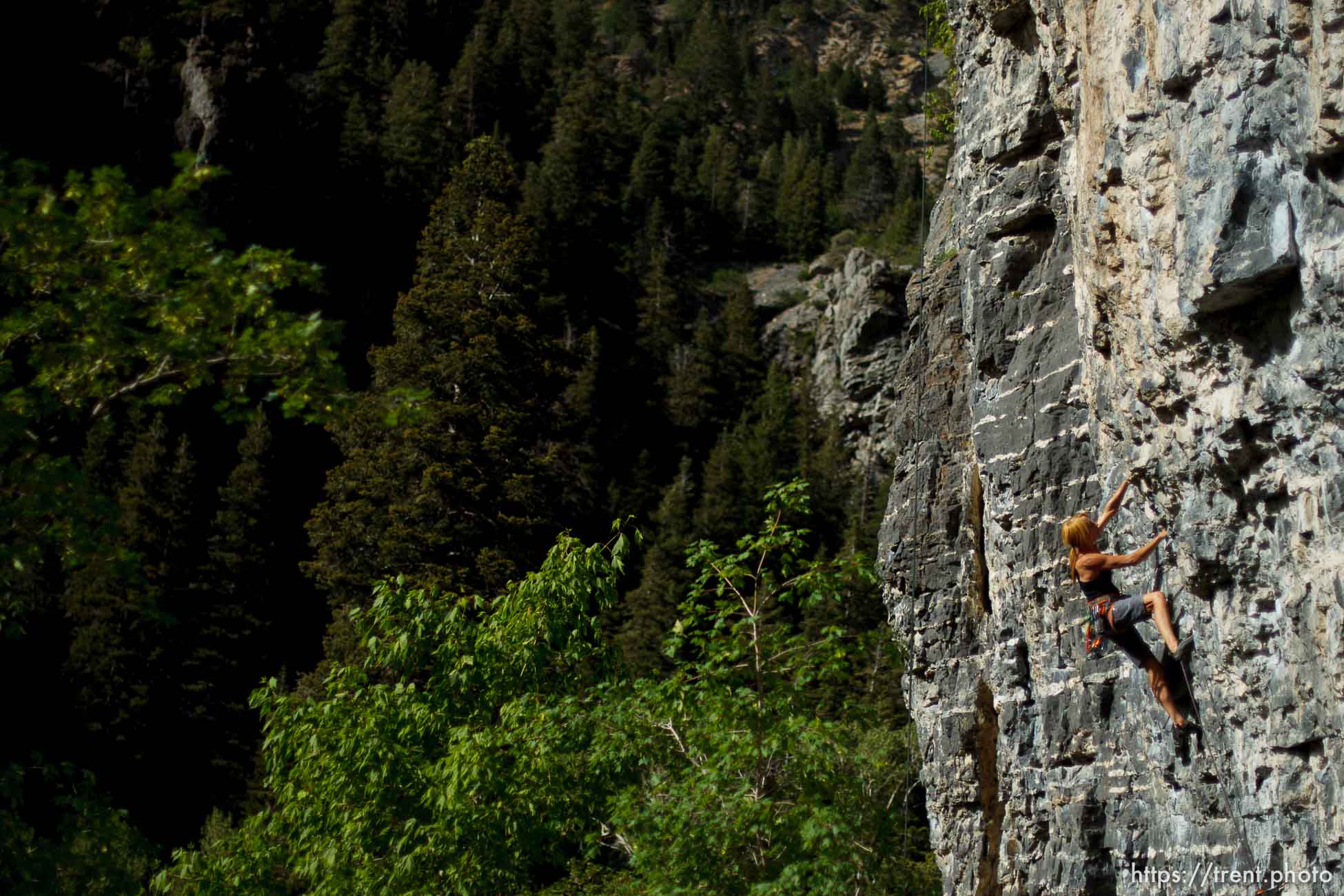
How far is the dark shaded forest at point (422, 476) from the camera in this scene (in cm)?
608

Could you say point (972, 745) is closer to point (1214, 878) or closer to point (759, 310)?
point (1214, 878)

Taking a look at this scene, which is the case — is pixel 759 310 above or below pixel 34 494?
above

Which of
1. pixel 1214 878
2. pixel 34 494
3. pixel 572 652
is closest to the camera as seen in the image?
pixel 34 494

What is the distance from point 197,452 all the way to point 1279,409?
43.9m

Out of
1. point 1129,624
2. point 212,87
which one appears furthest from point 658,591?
point 212,87

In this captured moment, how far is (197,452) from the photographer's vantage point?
148 ft

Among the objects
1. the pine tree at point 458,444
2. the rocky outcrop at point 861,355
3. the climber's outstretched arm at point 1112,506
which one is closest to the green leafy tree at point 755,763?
the climber's outstretched arm at point 1112,506

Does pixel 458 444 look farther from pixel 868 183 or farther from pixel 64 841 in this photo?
pixel 868 183

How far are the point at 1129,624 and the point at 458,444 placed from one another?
53.5ft

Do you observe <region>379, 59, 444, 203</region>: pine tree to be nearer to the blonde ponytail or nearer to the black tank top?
the blonde ponytail

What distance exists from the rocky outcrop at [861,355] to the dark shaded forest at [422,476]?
169 cm

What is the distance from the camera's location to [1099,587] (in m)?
7.92

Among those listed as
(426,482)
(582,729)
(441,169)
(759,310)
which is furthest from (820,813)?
(759,310)

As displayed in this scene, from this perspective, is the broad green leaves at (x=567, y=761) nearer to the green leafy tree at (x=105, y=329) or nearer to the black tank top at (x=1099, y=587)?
the black tank top at (x=1099, y=587)
